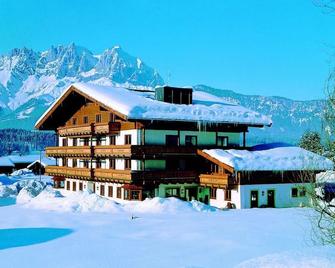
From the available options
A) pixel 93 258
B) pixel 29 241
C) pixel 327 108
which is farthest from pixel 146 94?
pixel 327 108

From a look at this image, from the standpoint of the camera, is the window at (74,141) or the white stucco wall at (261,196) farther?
the window at (74,141)

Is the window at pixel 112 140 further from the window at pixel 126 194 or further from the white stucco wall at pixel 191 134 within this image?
the window at pixel 126 194


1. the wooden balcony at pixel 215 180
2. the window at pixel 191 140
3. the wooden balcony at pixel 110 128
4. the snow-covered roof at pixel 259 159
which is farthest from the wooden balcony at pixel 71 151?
the snow-covered roof at pixel 259 159

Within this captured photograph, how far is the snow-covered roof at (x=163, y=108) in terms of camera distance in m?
36.9

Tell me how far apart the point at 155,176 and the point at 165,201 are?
13.0 feet

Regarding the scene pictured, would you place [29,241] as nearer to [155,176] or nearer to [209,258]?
[209,258]

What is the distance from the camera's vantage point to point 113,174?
38.4m

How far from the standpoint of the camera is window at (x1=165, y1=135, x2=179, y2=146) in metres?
38.8

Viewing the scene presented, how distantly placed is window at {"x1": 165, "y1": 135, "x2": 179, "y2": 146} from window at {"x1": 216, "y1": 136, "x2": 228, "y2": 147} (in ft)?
11.8

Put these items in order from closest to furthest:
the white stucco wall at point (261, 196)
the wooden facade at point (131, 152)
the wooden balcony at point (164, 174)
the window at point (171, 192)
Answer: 1. the white stucco wall at point (261, 196)
2. the wooden balcony at point (164, 174)
3. the wooden facade at point (131, 152)
4. the window at point (171, 192)

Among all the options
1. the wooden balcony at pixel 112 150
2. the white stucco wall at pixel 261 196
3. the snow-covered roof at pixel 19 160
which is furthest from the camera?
the snow-covered roof at pixel 19 160

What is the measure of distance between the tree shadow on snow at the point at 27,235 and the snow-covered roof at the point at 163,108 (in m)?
12.9

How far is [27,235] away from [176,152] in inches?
645

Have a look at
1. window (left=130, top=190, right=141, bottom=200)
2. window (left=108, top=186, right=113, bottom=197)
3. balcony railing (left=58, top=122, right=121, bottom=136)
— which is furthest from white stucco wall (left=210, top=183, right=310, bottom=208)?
balcony railing (left=58, top=122, right=121, bottom=136)
